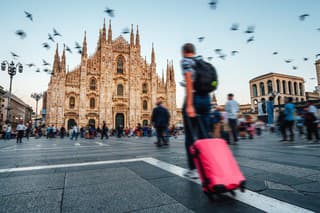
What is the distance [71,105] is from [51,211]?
2954cm

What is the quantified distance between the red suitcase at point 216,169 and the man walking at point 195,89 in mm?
393

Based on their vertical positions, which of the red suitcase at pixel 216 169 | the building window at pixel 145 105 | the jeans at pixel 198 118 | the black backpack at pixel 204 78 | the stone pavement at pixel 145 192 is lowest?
the stone pavement at pixel 145 192

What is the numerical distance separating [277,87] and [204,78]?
5546cm

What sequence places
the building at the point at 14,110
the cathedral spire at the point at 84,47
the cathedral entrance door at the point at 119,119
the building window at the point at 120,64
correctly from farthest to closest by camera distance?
1. the building at the point at 14,110
2. the building window at the point at 120,64
3. the cathedral entrance door at the point at 119,119
4. the cathedral spire at the point at 84,47

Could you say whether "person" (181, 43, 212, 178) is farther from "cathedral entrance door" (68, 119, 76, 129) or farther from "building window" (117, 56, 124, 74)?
"building window" (117, 56, 124, 74)

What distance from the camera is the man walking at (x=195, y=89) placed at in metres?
1.96

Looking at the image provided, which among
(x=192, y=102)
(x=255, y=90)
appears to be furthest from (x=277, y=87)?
(x=192, y=102)

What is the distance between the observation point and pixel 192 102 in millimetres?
2002

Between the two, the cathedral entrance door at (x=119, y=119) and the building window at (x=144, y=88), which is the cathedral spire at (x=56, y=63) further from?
the building window at (x=144, y=88)

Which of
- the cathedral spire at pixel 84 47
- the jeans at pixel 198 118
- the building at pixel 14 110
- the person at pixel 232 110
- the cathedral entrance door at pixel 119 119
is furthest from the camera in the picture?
the building at pixel 14 110

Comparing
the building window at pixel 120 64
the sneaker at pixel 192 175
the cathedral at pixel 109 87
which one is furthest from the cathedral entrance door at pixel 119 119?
the sneaker at pixel 192 175

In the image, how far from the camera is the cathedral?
2731cm

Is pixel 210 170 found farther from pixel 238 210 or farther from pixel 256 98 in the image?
pixel 256 98

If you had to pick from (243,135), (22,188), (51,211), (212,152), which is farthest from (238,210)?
(243,135)
